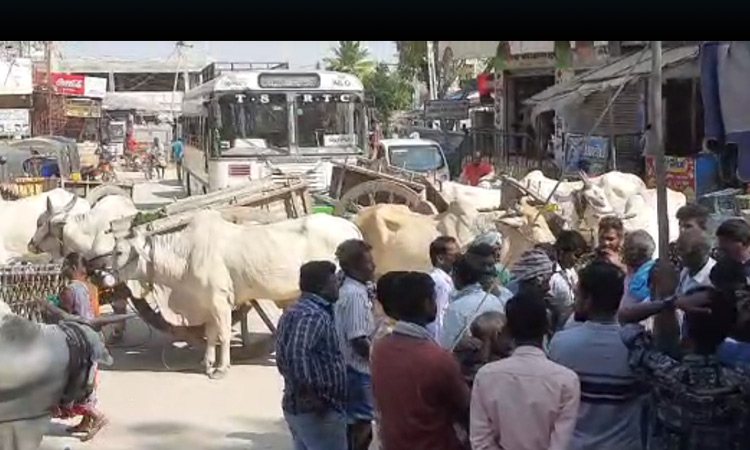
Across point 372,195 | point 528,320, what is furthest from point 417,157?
point 528,320

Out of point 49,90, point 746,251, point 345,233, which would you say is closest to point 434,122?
point 49,90

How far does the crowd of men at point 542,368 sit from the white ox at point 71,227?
18.0ft

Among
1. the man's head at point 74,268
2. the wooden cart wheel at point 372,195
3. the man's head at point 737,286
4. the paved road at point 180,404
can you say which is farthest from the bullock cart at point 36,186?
the man's head at point 737,286

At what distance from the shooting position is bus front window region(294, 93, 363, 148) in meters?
15.2

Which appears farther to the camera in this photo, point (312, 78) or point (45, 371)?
point (312, 78)

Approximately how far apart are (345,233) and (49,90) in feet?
76.3

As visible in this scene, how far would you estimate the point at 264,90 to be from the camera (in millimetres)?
15039

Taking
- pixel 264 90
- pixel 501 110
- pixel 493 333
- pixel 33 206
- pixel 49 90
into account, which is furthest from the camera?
pixel 49 90

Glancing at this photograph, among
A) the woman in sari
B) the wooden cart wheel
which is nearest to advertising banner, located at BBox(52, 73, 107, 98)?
the wooden cart wheel

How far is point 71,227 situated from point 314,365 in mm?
6306

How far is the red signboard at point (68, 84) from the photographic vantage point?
33.9 m

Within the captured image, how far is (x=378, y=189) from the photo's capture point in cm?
1312
